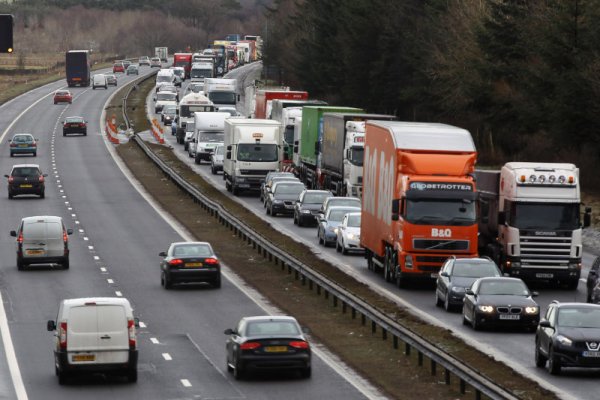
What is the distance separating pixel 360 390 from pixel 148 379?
442 cm

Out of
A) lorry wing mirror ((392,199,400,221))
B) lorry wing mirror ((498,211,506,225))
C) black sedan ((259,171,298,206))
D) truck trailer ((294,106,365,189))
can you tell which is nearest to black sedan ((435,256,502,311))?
lorry wing mirror ((392,199,400,221))

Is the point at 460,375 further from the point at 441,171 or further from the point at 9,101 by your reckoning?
the point at 9,101

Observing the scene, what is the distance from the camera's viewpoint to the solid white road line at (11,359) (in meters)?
30.0

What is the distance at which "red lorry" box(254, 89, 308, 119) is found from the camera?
313ft

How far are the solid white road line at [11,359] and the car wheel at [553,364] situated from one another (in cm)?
1039

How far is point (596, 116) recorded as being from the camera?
72.1m

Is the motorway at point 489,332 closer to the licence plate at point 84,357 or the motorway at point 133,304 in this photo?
the motorway at point 133,304

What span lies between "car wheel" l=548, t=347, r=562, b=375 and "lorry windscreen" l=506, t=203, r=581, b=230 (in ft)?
47.5

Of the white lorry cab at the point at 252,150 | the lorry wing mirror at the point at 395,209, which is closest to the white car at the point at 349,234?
the lorry wing mirror at the point at 395,209

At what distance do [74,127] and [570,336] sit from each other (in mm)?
91050

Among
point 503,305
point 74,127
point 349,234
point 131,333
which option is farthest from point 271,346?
point 74,127

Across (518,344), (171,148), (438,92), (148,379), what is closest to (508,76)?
(438,92)

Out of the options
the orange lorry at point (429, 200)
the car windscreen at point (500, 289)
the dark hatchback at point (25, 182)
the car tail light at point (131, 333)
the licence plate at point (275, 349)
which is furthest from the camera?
the dark hatchback at point (25, 182)

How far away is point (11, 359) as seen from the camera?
34031 mm
